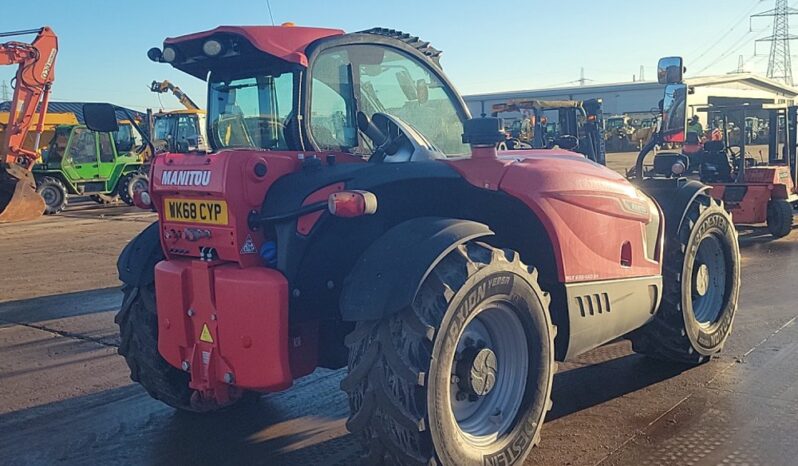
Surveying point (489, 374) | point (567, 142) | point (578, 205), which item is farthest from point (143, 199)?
point (567, 142)

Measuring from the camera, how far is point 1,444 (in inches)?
179

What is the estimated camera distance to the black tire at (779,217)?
40.3 feet

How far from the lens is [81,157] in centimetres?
2086

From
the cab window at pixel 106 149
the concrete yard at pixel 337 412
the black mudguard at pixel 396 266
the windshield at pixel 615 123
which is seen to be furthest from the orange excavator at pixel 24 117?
the windshield at pixel 615 123

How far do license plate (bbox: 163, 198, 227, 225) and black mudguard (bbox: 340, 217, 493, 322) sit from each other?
0.76 m

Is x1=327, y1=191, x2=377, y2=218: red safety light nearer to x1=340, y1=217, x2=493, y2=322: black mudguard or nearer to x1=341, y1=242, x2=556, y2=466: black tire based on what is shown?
x1=340, y1=217, x2=493, y2=322: black mudguard

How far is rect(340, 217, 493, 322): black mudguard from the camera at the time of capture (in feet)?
11.1

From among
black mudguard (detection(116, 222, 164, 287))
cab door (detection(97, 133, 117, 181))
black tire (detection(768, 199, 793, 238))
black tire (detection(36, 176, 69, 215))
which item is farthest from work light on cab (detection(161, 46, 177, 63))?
cab door (detection(97, 133, 117, 181))

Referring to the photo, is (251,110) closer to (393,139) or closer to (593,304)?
(393,139)

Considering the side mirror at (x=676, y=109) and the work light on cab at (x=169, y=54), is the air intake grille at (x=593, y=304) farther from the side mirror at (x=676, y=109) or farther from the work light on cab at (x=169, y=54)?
the side mirror at (x=676, y=109)

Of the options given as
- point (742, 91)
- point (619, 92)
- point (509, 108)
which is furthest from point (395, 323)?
point (619, 92)

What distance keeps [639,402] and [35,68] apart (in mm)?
17201

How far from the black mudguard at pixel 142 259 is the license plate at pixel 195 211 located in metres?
0.38

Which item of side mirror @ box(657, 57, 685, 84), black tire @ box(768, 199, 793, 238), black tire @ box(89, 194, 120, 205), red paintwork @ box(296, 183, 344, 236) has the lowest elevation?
black tire @ box(768, 199, 793, 238)
